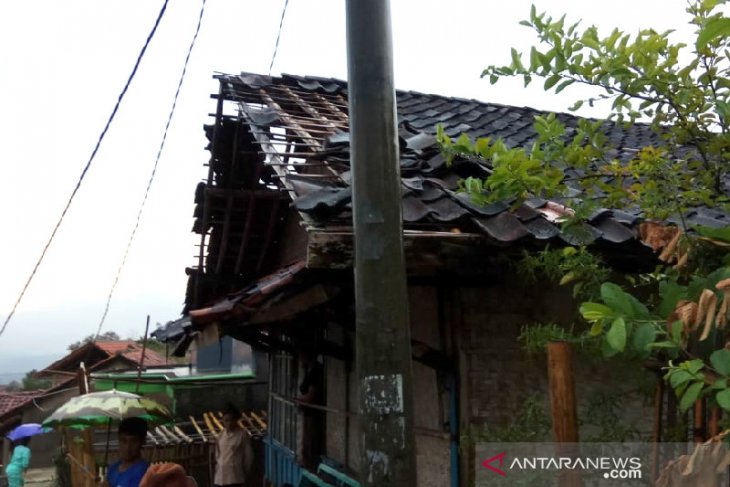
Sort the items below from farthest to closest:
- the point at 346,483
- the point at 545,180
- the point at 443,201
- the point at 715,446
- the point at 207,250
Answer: the point at 207,250
the point at 346,483
the point at 443,201
the point at 545,180
the point at 715,446

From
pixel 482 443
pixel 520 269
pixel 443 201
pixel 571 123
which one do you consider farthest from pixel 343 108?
pixel 482 443

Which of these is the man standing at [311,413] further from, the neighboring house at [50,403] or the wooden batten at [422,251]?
the neighboring house at [50,403]

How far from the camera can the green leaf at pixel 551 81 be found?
271cm

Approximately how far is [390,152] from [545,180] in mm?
747

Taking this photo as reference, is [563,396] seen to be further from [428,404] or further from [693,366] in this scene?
[428,404]

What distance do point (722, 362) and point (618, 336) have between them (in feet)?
1.13

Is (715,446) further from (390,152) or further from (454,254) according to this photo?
(454,254)

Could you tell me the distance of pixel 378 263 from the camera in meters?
2.27

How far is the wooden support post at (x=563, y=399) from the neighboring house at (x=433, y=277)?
77 centimetres

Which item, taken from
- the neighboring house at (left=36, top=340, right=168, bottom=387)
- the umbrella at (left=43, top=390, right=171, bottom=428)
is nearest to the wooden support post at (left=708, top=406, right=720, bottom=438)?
the umbrella at (left=43, top=390, right=171, bottom=428)

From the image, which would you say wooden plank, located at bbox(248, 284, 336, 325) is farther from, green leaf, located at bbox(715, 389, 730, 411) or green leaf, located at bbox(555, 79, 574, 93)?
green leaf, located at bbox(715, 389, 730, 411)

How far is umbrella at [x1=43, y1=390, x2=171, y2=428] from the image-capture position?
7.18m

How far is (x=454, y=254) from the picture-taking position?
140 inches

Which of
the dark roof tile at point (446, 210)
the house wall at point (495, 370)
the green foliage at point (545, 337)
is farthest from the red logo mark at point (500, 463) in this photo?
the dark roof tile at point (446, 210)
